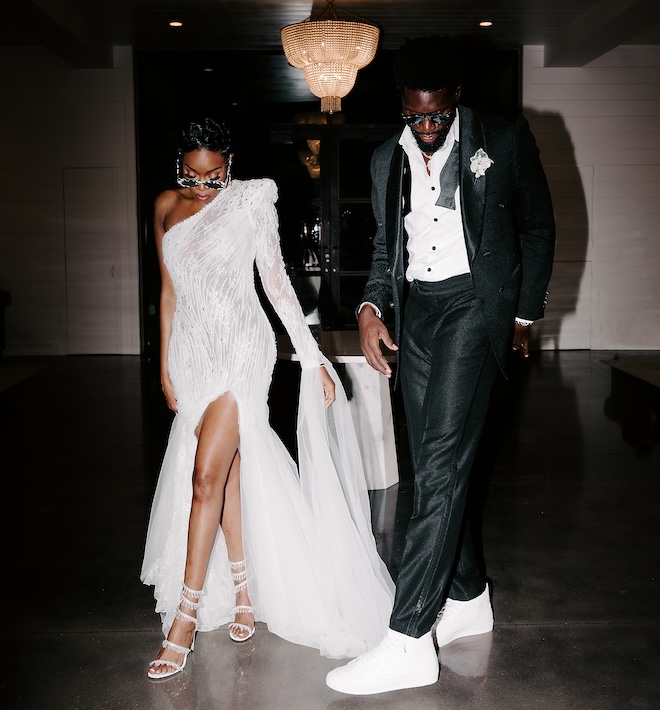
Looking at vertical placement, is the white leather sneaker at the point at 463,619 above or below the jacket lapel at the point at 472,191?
below

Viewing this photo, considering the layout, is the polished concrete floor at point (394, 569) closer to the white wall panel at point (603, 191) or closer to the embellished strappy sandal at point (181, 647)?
the embellished strappy sandal at point (181, 647)

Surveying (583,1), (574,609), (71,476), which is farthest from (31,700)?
(583,1)

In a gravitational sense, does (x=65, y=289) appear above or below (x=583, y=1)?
below

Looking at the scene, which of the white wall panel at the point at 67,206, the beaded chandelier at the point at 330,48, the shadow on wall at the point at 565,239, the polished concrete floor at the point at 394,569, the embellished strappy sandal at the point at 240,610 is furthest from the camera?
the shadow on wall at the point at 565,239

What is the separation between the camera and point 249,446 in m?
2.64

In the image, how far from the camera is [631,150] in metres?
10.3

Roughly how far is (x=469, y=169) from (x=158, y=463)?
10.4 ft

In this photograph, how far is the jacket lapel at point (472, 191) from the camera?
89.0 inches

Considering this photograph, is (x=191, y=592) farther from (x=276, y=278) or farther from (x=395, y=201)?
(x=395, y=201)

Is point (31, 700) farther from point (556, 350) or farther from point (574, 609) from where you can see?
point (556, 350)

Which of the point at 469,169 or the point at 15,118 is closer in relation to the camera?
the point at 469,169

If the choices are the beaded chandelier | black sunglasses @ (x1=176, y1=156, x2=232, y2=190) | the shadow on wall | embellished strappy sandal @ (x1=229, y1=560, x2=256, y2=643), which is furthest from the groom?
the shadow on wall

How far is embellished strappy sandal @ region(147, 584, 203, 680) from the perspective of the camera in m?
2.39

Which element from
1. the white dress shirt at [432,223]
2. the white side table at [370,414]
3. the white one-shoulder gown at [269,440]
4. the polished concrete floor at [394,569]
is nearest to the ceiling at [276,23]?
the polished concrete floor at [394,569]
